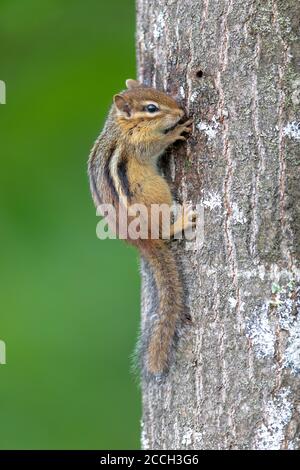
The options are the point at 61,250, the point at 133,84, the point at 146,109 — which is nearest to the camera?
the point at 146,109

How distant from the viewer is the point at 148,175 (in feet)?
10.4

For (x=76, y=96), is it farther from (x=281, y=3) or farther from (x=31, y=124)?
(x=281, y=3)

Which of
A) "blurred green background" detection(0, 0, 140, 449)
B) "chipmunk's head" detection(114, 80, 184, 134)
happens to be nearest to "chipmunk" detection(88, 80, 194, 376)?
"chipmunk's head" detection(114, 80, 184, 134)

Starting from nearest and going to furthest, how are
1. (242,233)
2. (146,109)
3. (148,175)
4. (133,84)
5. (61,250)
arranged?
(242,233) < (148,175) < (146,109) < (133,84) < (61,250)

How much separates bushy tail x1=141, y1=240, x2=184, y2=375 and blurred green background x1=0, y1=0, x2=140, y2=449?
2.06 meters

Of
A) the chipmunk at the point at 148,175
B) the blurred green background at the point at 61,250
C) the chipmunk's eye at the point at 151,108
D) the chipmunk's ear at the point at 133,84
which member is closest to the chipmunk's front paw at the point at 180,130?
the chipmunk at the point at 148,175

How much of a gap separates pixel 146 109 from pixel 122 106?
0.17m

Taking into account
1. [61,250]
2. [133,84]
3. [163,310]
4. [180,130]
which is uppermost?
[133,84]

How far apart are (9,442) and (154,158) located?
272cm

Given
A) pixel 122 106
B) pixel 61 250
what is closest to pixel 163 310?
pixel 122 106

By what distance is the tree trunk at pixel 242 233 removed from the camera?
9.10ft

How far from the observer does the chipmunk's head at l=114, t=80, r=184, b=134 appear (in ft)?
10.0

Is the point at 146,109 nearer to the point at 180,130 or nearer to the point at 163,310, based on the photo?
the point at 180,130

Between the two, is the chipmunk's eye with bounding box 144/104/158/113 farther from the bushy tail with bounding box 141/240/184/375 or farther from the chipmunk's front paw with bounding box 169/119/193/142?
the bushy tail with bounding box 141/240/184/375
